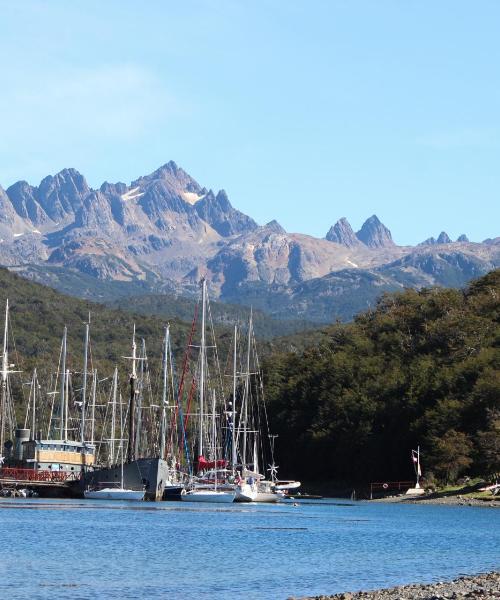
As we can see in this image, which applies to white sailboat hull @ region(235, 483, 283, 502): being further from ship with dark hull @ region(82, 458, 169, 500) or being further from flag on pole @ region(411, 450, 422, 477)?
flag on pole @ region(411, 450, 422, 477)

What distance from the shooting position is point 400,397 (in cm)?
12644

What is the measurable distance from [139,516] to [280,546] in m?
22.3

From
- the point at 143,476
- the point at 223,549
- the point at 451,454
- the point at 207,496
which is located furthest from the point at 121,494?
the point at 223,549

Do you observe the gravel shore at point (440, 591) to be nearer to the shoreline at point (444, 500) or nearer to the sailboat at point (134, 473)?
the sailboat at point (134, 473)

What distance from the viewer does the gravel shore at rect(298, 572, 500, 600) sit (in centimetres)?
3874

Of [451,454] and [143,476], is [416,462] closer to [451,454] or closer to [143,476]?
[451,454]

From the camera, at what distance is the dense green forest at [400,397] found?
378 ft

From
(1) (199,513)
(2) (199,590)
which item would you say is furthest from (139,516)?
(2) (199,590)

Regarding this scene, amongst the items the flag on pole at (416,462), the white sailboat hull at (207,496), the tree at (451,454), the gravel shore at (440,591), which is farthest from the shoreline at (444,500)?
the gravel shore at (440,591)

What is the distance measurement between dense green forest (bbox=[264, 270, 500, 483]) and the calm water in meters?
20.2

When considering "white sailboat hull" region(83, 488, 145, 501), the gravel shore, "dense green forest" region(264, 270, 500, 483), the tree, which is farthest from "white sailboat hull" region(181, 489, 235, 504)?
the gravel shore

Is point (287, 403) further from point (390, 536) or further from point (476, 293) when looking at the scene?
point (390, 536)

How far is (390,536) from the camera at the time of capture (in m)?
71.1

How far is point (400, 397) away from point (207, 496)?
107ft
